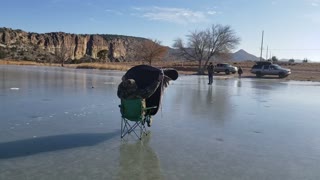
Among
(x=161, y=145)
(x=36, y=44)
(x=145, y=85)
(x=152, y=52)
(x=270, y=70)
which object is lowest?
(x=161, y=145)

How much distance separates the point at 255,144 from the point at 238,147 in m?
0.56

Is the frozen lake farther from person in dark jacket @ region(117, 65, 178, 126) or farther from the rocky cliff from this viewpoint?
the rocky cliff

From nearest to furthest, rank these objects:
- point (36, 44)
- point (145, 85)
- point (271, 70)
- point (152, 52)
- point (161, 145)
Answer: point (161, 145)
point (145, 85)
point (271, 70)
point (152, 52)
point (36, 44)

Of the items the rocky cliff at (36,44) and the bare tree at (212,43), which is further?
the rocky cliff at (36,44)

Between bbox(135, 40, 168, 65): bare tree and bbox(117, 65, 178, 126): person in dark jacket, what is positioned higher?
bbox(135, 40, 168, 65): bare tree

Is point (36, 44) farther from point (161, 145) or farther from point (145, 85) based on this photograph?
point (161, 145)

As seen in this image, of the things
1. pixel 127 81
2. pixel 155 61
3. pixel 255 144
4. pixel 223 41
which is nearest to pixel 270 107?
pixel 255 144

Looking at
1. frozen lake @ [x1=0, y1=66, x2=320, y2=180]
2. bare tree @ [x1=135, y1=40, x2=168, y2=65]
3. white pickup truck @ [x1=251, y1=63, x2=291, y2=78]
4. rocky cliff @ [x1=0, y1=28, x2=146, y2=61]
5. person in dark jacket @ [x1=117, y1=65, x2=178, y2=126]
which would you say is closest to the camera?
frozen lake @ [x1=0, y1=66, x2=320, y2=180]

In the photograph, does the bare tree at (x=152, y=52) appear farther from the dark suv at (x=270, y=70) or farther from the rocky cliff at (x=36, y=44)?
the rocky cliff at (x=36, y=44)

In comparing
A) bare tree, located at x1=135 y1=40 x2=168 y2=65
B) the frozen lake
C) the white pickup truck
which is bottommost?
the frozen lake

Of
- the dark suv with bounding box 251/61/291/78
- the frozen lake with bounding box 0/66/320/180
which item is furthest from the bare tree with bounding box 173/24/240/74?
the frozen lake with bounding box 0/66/320/180

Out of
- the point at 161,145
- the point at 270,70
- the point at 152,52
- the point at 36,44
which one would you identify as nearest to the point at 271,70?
the point at 270,70

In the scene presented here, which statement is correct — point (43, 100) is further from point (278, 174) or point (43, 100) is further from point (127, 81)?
point (278, 174)

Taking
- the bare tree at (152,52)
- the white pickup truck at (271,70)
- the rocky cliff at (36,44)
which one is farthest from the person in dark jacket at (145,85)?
the rocky cliff at (36,44)
